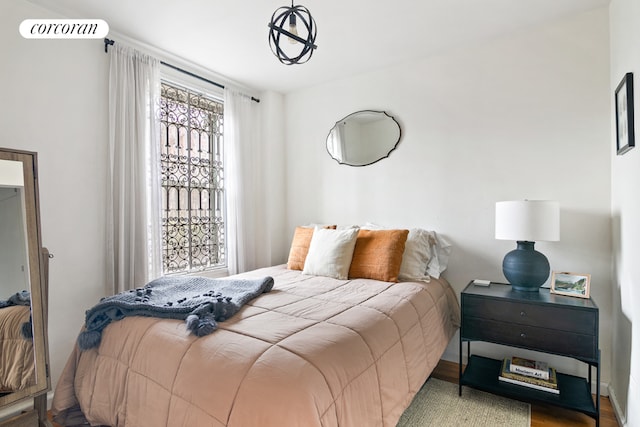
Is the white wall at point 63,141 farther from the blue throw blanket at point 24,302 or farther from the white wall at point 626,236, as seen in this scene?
the white wall at point 626,236

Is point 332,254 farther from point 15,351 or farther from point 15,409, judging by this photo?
point 15,409

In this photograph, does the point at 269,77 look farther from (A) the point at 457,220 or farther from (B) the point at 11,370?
(B) the point at 11,370

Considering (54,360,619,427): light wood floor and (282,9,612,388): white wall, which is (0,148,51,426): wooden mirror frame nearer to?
(54,360,619,427): light wood floor

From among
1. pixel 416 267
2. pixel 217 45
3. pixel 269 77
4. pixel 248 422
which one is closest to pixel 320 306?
pixel 248 422

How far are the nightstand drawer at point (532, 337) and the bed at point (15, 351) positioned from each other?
2611 millimetres

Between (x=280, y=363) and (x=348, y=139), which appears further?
(x=348, y=139)

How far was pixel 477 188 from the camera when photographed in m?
2.76

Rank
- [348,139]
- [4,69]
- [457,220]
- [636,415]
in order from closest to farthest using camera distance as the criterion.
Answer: [636,415], [4,69], [457,220], [348,139]

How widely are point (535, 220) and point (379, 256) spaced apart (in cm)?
106

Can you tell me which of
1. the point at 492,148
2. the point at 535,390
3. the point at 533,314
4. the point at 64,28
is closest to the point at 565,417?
the point at 535,390

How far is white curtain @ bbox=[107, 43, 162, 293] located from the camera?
2514 millimetres

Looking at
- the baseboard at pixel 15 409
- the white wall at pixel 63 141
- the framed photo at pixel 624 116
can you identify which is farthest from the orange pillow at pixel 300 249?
the framed photo at pixel 624 116

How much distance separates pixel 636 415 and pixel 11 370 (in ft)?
10.4

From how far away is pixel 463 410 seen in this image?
6.92 ft
